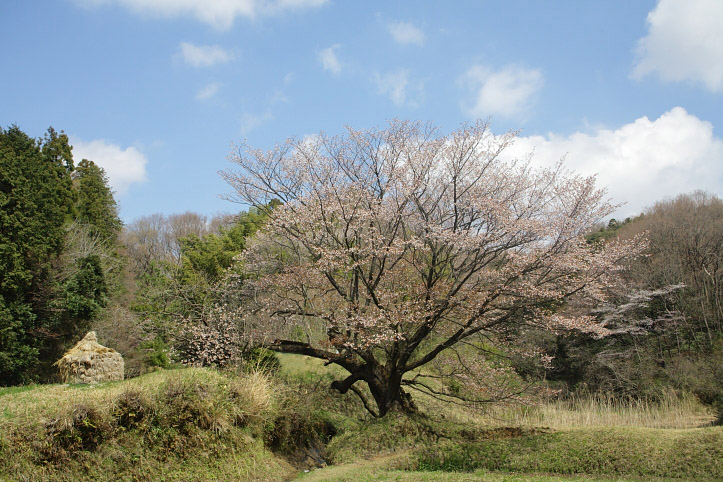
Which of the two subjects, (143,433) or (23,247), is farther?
(23,247)

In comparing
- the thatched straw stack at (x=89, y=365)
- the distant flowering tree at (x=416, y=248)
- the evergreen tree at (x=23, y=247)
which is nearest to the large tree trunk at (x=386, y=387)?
the distant flowering tree at (x=416, y=248)

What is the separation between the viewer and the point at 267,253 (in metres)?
11.8

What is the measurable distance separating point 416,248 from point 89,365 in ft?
25.1

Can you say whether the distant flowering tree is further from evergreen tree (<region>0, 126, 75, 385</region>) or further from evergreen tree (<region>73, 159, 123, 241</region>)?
evergreen tree (<region>73, 159, 123, 241</region>)

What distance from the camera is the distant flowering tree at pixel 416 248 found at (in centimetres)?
919

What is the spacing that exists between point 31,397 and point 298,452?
4.62m

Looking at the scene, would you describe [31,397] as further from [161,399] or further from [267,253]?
[267,253]

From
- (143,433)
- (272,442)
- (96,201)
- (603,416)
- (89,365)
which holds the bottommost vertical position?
(603,416)

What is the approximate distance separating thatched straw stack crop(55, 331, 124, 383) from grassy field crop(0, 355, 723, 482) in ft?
6.78

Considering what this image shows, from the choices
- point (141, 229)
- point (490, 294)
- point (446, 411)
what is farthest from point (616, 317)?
point (141, 229)

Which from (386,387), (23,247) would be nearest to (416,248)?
(386,387)

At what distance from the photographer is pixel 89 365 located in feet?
33.0

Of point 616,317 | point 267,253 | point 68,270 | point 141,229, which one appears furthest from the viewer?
point 141,229

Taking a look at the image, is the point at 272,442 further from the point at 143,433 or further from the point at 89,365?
the point at 89,365
